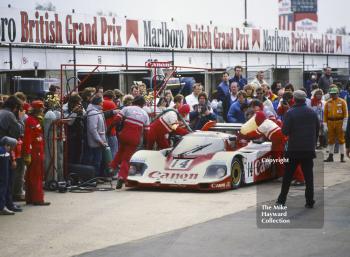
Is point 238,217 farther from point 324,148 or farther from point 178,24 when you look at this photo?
point 178,24

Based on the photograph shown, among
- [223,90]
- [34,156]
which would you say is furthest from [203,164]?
[223,90]

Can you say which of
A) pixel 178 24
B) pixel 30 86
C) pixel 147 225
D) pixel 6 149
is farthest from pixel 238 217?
pixel 178 24

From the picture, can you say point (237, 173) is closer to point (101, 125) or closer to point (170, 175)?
point (170, 175)

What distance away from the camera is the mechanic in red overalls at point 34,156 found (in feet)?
42.7

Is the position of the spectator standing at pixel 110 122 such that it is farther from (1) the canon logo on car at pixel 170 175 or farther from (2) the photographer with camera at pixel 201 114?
(2) the photographer with camera at pixel 201 114

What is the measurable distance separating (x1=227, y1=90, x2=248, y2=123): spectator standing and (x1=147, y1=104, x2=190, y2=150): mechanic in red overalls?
242cm

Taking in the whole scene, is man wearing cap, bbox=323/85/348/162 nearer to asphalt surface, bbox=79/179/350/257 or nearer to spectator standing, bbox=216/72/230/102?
spectator standing, bbox=216/72/230/102

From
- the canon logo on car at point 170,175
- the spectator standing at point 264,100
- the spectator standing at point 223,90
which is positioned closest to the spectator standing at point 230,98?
the spectator standing at point 223,90

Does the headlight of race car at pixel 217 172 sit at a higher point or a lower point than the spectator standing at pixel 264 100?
lower

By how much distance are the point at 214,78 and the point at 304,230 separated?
704 inches

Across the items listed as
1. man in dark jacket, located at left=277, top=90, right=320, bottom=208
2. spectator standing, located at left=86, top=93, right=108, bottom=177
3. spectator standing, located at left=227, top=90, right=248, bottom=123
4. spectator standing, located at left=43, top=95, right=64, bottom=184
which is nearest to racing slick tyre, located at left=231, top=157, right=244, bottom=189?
man in dark jacket, located at left=277, top=90, right=320, bottom=208

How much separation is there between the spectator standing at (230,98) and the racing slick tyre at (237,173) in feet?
17.4

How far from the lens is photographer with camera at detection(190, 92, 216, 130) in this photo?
18094 mm

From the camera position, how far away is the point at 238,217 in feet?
37.9
